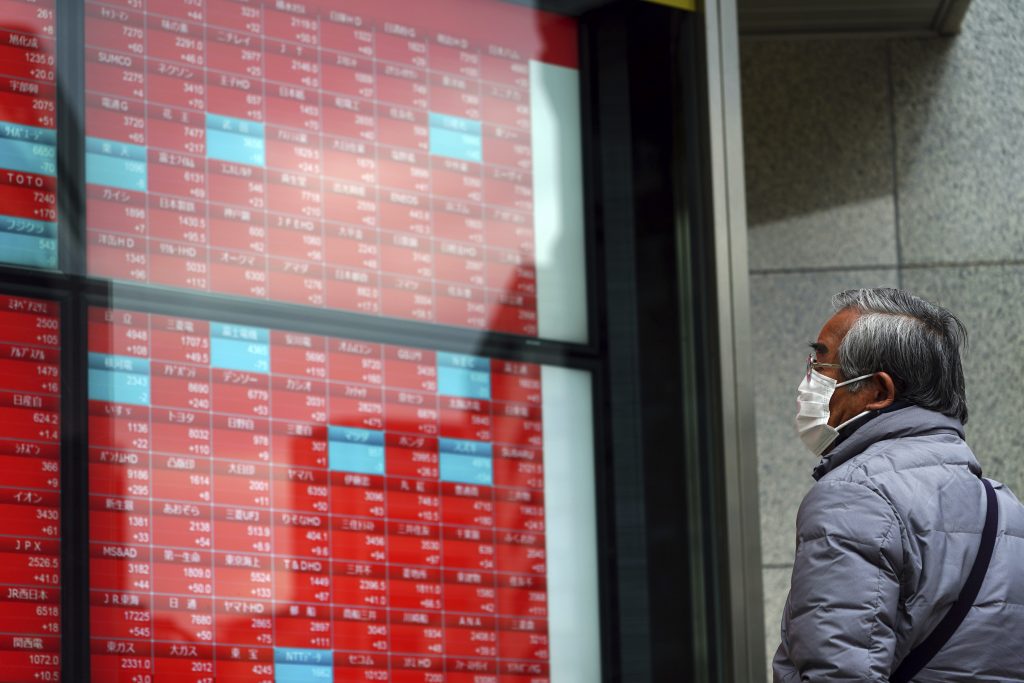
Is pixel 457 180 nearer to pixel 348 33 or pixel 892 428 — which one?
pixel 348 33

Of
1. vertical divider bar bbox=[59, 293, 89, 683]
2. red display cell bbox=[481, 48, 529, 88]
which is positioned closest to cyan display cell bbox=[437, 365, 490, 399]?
red display cell bbox=[481, 48, 529, 88]

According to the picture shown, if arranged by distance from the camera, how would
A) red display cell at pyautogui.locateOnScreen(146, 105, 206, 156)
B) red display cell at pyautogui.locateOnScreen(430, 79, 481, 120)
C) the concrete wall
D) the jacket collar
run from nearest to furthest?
1. the jacket collar
2. red display cell at pyautogui.locateOnScreen(146, 105, 206, 156)
3. red display cell at pyautogui.locateOnScreen(430, 79, 481, 120)
4. the concrete wall

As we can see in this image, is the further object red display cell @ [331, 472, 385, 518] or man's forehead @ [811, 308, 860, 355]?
red display cell @ [331, 472, 385, 518]

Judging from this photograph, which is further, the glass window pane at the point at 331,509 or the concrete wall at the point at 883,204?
the concrete wall at the point at 883,204

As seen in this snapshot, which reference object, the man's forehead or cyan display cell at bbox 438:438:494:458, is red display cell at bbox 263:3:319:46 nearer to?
cyan display cell at bbox 438:438:494:458

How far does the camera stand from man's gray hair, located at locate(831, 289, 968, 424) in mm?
3207

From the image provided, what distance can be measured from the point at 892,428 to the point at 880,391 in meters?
0.12

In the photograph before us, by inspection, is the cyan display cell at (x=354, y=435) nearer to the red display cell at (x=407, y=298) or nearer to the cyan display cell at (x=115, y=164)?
the red display cell at (x=407, y=298)

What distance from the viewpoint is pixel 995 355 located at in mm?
5477

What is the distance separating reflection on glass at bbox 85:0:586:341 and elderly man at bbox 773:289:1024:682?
1149 millimetres

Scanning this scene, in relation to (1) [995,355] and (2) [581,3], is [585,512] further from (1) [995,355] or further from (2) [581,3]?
(1) [995,355]

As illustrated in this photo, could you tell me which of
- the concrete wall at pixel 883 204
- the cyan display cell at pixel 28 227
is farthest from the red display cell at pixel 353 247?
the concrete wall at pixel 883 204

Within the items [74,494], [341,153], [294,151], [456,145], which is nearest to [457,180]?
[456,145]

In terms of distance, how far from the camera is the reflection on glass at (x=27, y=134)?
3393 mm
